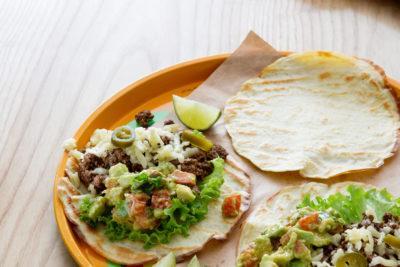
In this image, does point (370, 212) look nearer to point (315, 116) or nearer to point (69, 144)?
point (315, 116)

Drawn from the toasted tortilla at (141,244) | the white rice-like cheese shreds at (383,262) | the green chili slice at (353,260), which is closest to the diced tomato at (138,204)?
the toasted tortilla at (141,244)

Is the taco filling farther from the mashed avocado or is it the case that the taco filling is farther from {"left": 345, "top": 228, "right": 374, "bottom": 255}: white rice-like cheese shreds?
{"left": 345, "top": 228, "right": 374, "bottom": 255}: white rice-like cheese shreds

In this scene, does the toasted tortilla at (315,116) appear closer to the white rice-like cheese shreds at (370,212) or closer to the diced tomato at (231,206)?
the diced tomato at (231,206)

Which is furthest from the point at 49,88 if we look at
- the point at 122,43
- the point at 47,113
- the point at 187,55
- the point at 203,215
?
the point at 203,215

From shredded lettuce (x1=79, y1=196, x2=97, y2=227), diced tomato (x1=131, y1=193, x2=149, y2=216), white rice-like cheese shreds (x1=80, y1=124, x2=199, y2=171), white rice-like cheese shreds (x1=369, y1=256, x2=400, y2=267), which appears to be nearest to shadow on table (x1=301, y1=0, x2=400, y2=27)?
white rice-like cheese shreds (x1=80, y1=124, x2=199, y2=171)

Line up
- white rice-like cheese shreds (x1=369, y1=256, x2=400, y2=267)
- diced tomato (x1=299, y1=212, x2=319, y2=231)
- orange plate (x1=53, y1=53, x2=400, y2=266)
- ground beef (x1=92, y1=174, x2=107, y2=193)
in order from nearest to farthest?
white rice-like cheese shreds (x1=369, y1=256, x2=400, y2=267) → diced tomato (x1=299, y1=212, x2=319, y2=231) → ground beef (x1=92, y1=174, x2=107, y2=193) → orange plate (x1=53, y1=53, x2=400, y2=266)

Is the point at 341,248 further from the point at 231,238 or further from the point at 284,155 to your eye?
the point at 284,155
